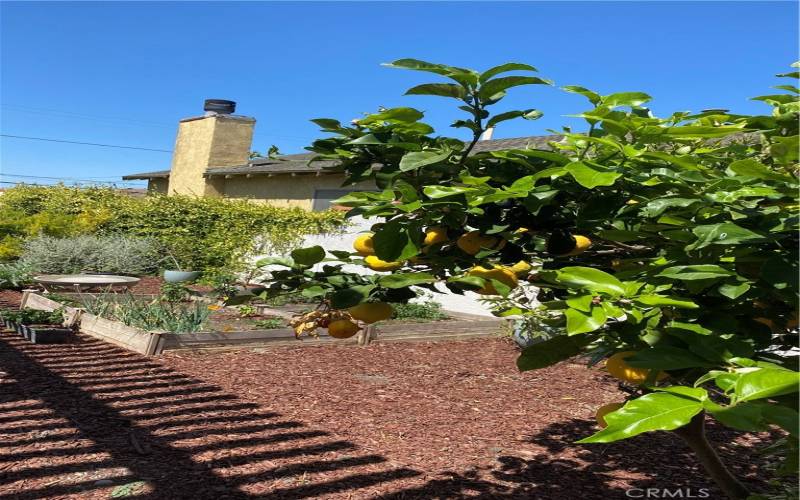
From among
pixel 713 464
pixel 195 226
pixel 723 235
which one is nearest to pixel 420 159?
pixel 723 235

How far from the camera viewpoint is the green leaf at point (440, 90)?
130 cm

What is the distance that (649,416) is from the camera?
2.46ft

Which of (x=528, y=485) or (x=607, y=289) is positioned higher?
(x=607, y=289)

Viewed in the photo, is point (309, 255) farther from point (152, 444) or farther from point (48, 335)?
point (48, 335)

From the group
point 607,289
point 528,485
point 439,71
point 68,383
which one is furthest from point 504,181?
point 68,383

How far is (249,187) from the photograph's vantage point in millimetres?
19500

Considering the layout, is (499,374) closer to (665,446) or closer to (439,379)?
(439,379)

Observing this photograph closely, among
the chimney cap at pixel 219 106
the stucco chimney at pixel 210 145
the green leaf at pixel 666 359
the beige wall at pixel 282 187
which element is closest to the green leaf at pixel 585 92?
the green leaf at pixel 666 359

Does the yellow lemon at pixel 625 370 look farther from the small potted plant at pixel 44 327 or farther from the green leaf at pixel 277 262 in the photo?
the small potted plant at pixel 44 327

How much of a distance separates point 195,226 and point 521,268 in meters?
14.4

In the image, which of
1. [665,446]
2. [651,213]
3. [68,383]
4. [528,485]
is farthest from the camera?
[68,383]

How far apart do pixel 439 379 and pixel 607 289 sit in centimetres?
561

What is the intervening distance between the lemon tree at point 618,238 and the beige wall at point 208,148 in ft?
63.8

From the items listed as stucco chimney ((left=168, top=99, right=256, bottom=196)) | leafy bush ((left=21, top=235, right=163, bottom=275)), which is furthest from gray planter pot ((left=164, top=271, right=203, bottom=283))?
stucco chimney ((left=168, top=99, right=256, bottom=196))
